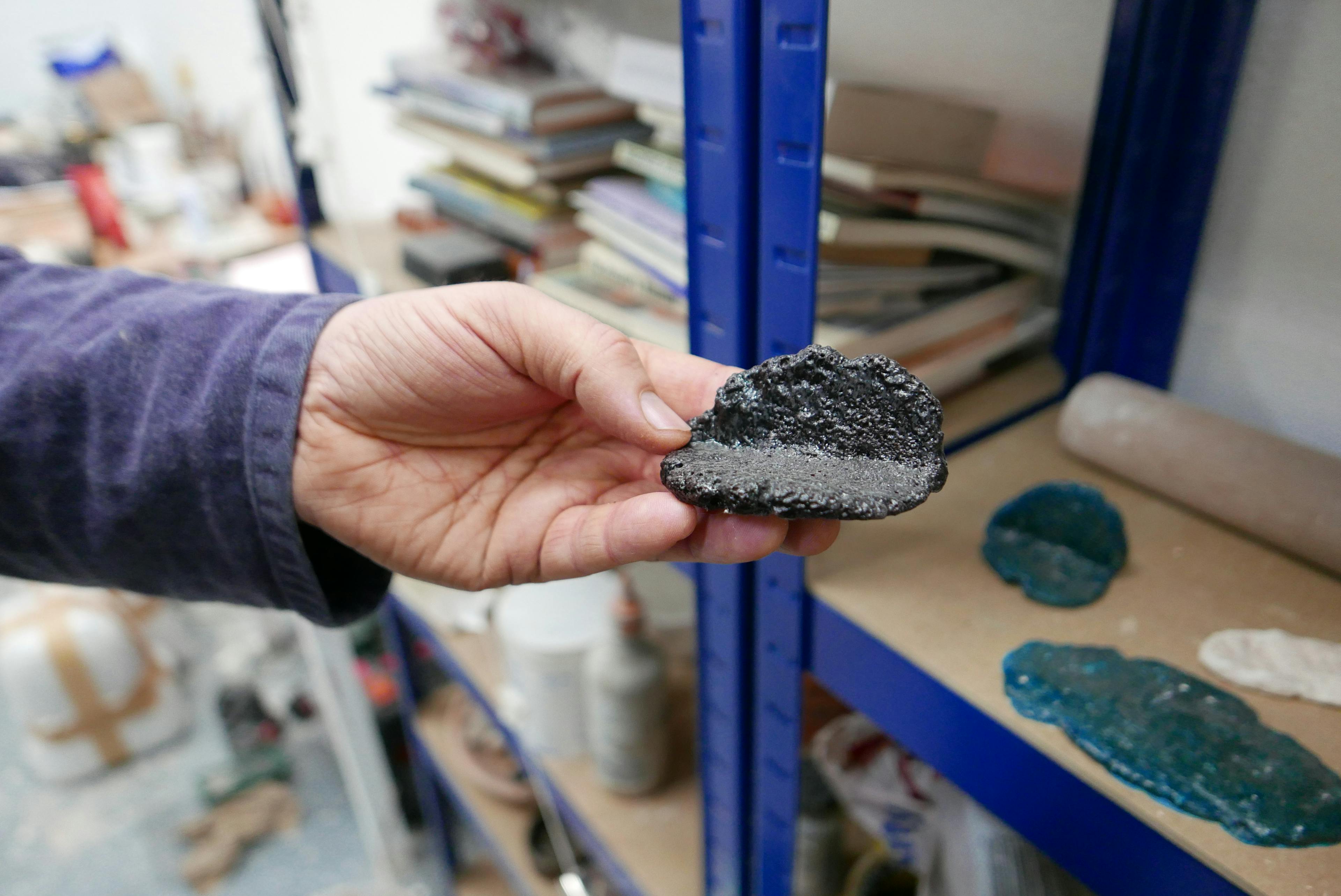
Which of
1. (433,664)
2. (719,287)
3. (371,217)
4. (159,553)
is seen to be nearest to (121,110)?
(371,217)

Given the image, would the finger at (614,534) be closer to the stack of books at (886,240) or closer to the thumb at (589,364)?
the thumb at (589,364)

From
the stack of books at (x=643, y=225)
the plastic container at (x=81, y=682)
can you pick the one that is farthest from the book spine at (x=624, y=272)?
the plastic container at (x=81, y=682)

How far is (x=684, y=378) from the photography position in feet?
2.11

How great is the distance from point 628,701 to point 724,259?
0.66 meters

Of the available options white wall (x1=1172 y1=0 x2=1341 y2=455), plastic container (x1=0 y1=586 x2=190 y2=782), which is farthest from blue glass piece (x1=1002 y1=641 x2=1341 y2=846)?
plastic container (x1=0 y1=586 x2=190 y2=782)

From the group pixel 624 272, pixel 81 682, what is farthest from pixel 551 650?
pixel 81 682

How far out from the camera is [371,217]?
159cm

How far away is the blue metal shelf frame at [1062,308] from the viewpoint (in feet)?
1.67

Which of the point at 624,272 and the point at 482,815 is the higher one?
the point at 624,272

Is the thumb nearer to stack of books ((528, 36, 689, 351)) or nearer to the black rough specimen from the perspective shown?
the black rough specimen

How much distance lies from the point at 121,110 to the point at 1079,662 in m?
4.06

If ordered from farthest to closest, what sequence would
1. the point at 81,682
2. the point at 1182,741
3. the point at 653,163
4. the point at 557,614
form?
the point at 81,682, the point at 557,614, the point at 653,163, the point at 1182,741

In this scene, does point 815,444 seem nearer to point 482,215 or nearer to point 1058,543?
point 1058,543

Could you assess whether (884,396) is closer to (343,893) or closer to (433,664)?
(433,664)
